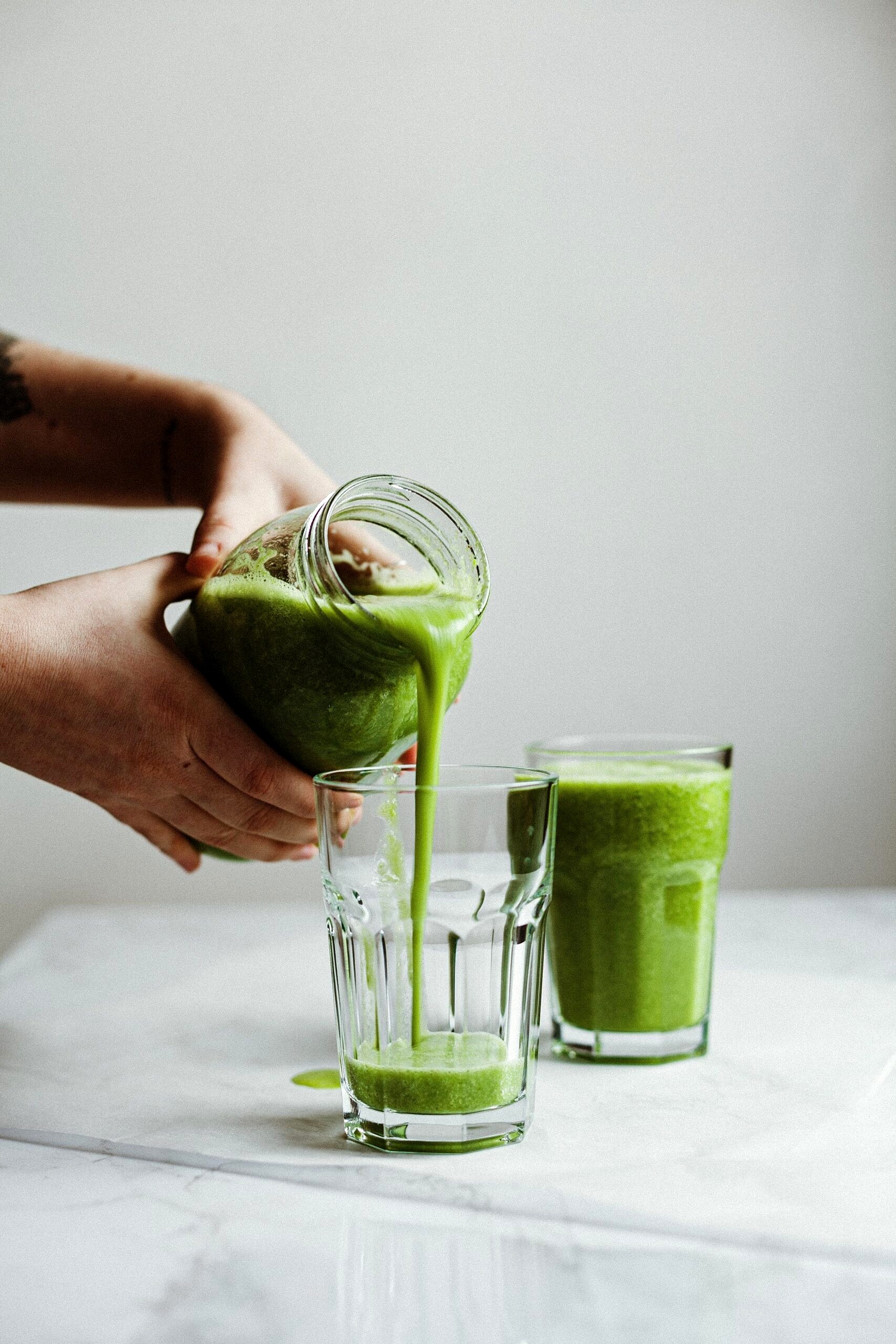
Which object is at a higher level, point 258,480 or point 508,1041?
point 258,480

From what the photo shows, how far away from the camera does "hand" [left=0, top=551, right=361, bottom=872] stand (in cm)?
83

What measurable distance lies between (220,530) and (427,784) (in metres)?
0.27

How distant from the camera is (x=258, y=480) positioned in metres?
1.03

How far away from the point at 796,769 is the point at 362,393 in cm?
105

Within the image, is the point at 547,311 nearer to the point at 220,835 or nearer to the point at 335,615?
the point at 220,835

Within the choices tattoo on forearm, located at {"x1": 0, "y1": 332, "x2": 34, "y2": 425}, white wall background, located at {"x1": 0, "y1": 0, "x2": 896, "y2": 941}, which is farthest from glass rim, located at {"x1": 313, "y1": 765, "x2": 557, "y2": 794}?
white wall background, located at {"x1": 0, "y1": 0, "x2": 896, "y2": 941}

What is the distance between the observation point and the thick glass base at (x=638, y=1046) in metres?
0.86

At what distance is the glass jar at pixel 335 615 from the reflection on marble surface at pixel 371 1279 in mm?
290

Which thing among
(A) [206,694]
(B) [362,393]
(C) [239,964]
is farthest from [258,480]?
(B) [362,393]

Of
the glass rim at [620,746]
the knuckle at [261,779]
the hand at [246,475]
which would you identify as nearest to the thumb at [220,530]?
the hand at [246,475]

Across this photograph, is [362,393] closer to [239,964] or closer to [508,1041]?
[239,964]

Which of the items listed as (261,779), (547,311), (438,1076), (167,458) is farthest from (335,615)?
(547,311)

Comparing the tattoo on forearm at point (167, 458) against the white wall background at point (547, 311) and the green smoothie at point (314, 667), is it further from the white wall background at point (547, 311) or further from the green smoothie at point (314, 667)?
the white wall background at point (547, 311)

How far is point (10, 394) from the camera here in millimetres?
1306
